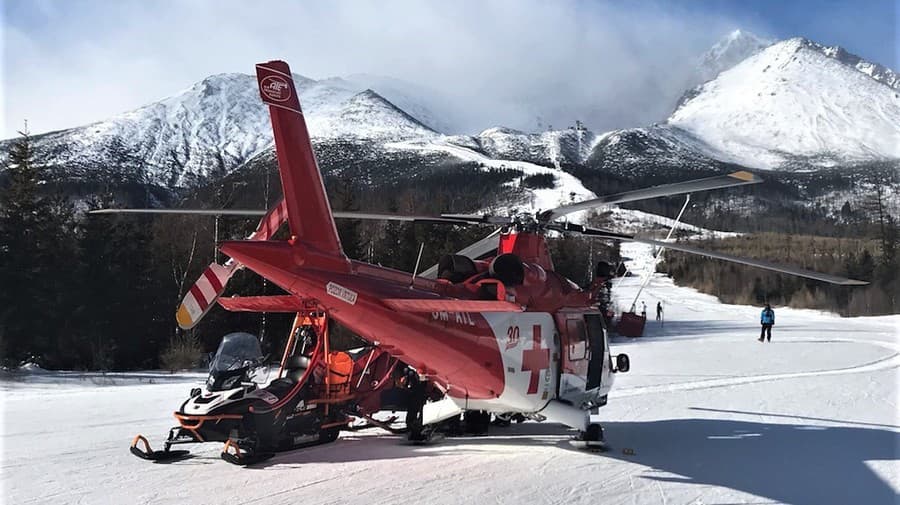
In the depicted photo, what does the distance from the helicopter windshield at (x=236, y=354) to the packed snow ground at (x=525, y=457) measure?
48.1 inches

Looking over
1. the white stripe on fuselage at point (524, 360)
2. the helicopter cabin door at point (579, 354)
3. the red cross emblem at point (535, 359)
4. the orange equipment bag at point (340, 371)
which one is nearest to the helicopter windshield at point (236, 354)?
the orange equipment bag at point (340, 371)

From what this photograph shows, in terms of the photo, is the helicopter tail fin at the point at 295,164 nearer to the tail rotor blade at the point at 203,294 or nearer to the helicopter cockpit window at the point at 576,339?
the tail rotor blade at the point at 203,294

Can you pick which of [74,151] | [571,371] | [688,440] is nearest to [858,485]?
[688,440]

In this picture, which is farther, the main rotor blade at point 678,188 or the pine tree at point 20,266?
the pine tree at point 20,266

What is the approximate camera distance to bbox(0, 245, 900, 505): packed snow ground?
7.80 meters

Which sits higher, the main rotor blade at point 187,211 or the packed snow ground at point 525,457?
the main rotor blade at point 187,211

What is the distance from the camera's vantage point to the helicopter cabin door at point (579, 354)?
10404 mm

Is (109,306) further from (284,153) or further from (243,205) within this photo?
(284,153)

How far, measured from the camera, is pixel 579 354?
10695 millimetres

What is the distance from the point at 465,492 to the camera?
7.94m

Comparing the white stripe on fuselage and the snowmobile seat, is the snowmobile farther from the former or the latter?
the white stripe on fuselage

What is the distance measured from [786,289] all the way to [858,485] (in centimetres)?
7377

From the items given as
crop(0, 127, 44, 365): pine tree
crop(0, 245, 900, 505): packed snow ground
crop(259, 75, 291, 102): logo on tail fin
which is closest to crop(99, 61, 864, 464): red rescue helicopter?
crop(259, 75, 291, 102): logo on tail fin

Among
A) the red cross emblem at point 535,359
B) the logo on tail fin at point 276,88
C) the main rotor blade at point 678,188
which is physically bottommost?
the red cross emblem at point 535,359
